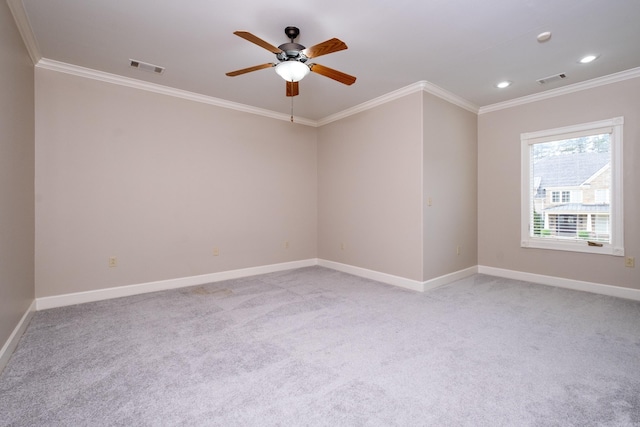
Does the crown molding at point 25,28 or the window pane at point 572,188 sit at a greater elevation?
the crown molding at point 25,28

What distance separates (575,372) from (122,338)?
345 centimetres

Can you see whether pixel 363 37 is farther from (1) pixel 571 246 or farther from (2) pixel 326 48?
(1) pixel 571 246

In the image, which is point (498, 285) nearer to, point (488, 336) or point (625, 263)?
point (625, 263)

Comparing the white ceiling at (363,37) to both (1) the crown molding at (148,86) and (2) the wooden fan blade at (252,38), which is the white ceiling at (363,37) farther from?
(2) the wooden fan blade at (252,38)

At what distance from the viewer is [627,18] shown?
2518 millimetres

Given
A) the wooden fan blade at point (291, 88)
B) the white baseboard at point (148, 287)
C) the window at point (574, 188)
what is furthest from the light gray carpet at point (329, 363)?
the wooden fan blade at point (291, 88)

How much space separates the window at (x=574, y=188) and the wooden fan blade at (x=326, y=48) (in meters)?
3.58

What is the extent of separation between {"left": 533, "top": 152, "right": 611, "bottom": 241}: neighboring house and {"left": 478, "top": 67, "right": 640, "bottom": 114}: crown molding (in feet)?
2.76

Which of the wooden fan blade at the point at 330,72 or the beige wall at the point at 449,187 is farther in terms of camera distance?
the beige wall at the point at 449,187

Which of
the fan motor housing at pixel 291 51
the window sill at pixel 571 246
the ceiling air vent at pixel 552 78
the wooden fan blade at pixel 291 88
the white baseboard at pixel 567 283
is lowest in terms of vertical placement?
the white baseboard at pixel 567 283

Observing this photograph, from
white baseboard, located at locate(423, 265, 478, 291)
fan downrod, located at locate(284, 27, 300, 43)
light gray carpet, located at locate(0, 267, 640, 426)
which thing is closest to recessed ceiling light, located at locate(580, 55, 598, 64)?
light gray carpet, located at locate(0, 267, 640, 426)

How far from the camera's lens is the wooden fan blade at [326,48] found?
2.20 meters

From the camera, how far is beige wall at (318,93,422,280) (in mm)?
4086

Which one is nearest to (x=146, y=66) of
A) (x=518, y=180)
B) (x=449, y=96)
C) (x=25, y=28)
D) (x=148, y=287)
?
(x=25, y=28)
